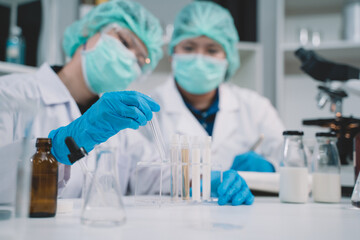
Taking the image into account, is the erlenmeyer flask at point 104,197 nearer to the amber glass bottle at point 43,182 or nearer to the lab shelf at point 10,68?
the amber glass bottle at point 43,182

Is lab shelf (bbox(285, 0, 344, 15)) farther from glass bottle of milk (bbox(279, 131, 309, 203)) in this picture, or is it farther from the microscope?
glass bottle of milk (bbox(279, 131, 309, 203))

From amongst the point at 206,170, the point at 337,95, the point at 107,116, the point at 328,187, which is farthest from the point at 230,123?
the point at 107,116

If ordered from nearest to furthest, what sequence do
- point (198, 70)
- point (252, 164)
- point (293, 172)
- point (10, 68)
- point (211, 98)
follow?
point (293, 172)
point (252, 164)
point (198, 70)
point (10, 68)
point (211, 98)

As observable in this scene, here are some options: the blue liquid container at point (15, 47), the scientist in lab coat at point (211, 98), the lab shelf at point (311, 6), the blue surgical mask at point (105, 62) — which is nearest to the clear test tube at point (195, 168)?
the blue surgical mask at point (105, 62)

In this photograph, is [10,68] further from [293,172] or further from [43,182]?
[293,172]

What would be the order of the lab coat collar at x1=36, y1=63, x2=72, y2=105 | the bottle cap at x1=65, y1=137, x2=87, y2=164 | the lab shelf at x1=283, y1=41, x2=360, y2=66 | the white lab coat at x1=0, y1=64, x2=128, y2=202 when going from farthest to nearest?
the lab shelf at x1=283, y1=41, x2=360, y2=66 < the lab coat collar at x1=36, y1=63, x2=72, y2=105 < the white lab coat at x1=0, y1=64, x2=128, y2=202 < the bottle cap at x1=65, y1=137, x2=87, y2=164

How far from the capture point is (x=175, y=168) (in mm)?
1019

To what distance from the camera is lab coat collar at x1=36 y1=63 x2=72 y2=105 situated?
1376 mm

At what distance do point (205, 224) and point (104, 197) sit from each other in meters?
0.21

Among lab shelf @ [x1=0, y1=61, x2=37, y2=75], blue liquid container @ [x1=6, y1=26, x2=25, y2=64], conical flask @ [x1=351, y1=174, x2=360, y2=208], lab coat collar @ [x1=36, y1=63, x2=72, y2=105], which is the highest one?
blue liquid container @ [x1=6, y1=26, x2=25, y2=64]

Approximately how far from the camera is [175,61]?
1.98 meters

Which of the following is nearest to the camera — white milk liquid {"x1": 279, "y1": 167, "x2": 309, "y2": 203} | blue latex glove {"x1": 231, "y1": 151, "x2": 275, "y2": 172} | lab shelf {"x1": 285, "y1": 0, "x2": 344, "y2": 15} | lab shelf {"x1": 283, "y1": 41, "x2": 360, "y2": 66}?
white milk liquid {"x1": 279, "y1": 167, "x2": 309, "y2": 203}

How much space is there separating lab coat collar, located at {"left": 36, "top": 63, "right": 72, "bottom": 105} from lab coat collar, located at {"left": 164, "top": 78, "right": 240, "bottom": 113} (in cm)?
74

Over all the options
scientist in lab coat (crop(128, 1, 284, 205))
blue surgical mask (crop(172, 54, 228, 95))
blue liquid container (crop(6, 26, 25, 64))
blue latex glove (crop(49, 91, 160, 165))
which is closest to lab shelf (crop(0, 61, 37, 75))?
blue liquid container (crop(6, 26, 25, 64))
